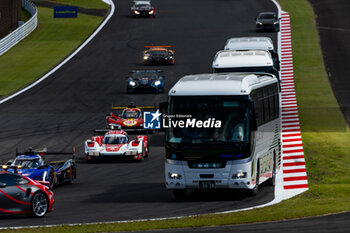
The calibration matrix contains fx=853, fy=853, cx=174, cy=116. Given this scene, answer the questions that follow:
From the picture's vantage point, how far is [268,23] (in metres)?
71.6

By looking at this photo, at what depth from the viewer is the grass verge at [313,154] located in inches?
762

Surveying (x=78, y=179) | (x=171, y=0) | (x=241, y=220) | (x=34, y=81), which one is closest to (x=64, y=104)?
(x=34, y=81)

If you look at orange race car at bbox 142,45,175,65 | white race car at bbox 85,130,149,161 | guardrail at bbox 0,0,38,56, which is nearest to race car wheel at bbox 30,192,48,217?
white race car at bbox 85,130,149,161

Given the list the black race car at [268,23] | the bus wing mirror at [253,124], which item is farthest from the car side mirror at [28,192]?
the black race car at [268,23]

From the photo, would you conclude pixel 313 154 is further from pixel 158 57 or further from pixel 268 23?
pixel 268 23

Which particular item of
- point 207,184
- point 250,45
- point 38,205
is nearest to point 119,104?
point 250,45

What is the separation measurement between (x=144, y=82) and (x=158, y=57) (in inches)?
340

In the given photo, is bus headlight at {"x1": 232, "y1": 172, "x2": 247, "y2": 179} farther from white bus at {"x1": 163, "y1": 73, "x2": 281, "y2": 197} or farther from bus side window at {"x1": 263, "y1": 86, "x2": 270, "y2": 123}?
bus side window at {"x1": 263, "y1": 86, "x2": 270, "y2": 123}

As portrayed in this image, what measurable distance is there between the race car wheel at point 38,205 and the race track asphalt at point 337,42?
25268 mm

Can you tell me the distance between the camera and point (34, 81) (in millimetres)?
59875

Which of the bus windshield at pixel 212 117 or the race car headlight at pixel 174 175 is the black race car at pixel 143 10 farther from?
the race car headlight at pixel 174 175

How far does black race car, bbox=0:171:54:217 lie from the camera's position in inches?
837

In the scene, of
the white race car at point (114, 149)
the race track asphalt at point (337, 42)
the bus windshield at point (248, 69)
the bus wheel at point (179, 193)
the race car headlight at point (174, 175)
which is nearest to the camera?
the race car headlight at point (174, 175)

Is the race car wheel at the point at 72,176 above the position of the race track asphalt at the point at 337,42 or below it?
above
